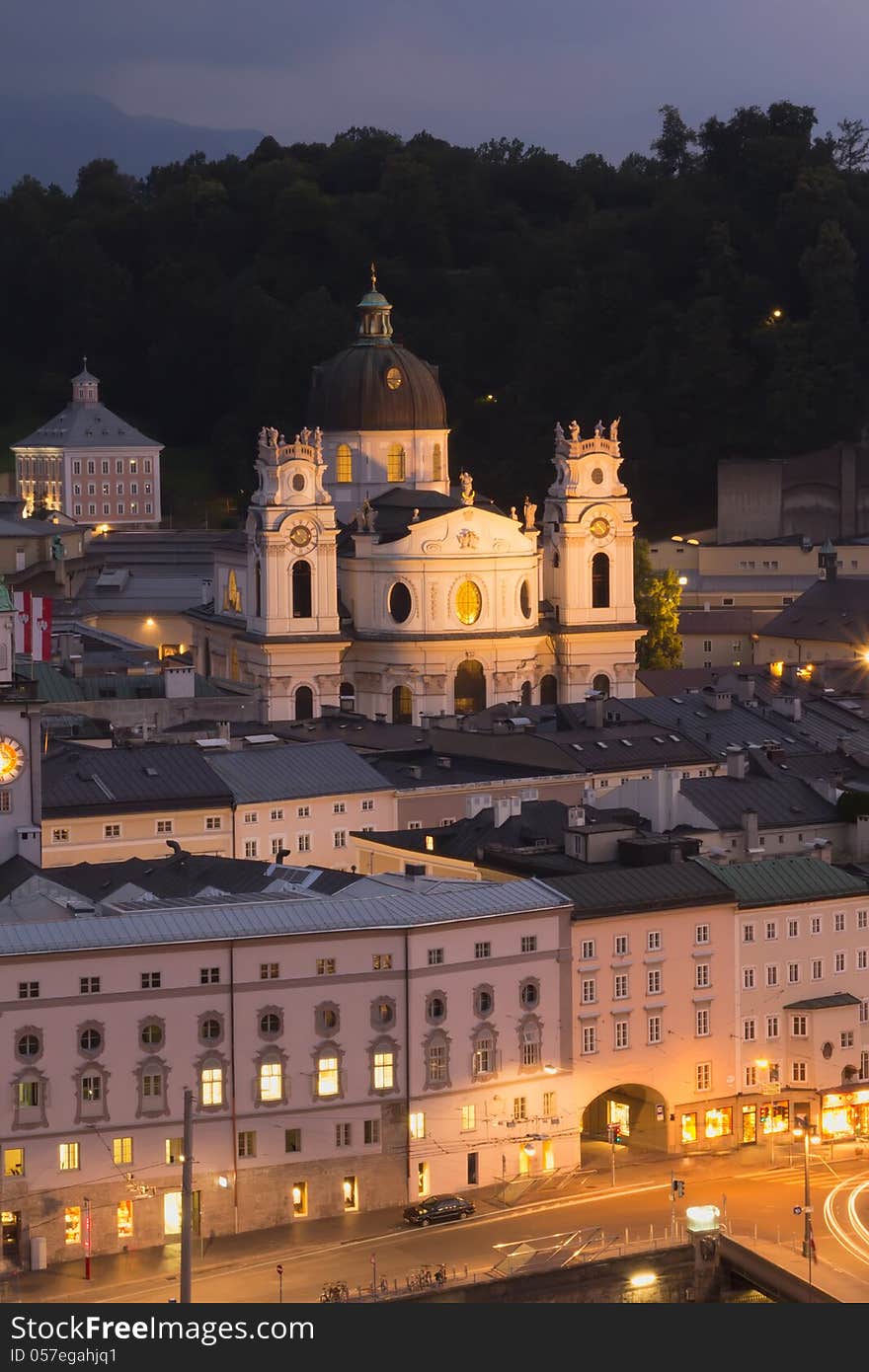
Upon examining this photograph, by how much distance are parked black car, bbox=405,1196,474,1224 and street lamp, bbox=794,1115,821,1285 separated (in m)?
4.03

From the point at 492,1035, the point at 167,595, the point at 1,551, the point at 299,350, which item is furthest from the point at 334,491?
the point at 492,1035

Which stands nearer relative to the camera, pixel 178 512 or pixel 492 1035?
pixel 492 1035

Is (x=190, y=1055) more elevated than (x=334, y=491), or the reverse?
(x=334, y=491)

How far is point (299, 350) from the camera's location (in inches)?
4579

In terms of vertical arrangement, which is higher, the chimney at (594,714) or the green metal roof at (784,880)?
the chimney at (594,714)

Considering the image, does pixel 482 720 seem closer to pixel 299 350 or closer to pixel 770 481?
pixel 770 481

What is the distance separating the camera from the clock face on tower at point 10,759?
52.0m

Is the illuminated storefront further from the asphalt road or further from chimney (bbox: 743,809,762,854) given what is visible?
chimney (bbox: 743,809,762,854)

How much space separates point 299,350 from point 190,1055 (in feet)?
237

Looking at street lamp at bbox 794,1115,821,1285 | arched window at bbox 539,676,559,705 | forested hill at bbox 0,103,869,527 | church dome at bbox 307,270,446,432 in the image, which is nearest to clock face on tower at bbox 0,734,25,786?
street lamp at bbox 794,1115,821,1285

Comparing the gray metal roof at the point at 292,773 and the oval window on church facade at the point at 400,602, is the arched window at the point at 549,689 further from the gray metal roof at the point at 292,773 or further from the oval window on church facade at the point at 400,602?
the gray metal roof at the point at 292,773

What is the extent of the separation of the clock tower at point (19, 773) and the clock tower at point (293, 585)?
25.2 meters

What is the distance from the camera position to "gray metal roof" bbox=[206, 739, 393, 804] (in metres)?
59.8

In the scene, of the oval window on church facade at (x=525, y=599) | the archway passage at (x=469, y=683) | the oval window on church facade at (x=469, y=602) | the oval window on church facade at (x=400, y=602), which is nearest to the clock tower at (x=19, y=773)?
the archway passage at (x=469, y=683)
